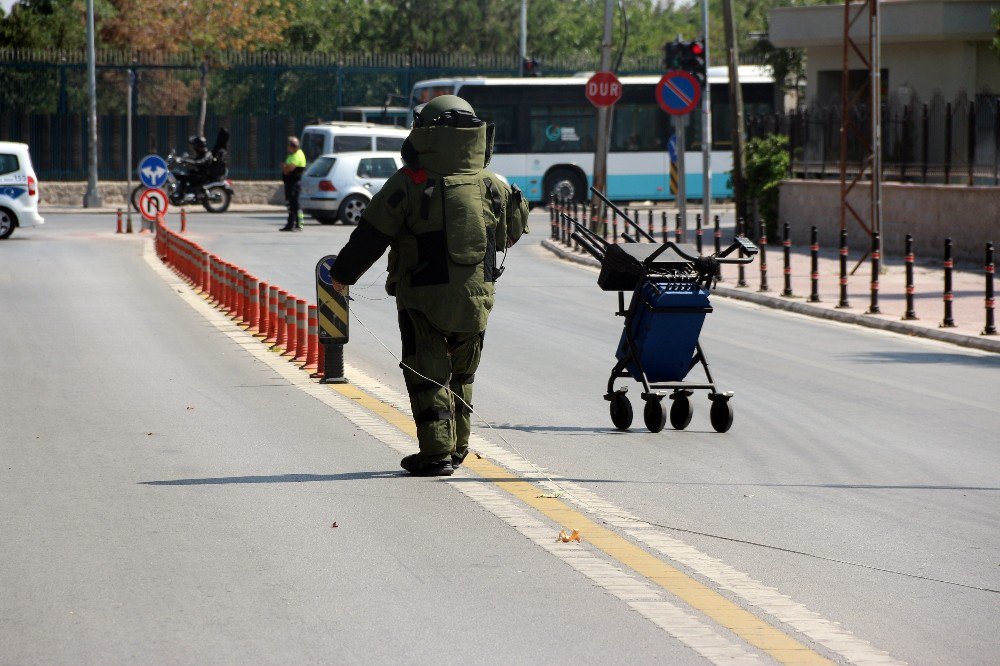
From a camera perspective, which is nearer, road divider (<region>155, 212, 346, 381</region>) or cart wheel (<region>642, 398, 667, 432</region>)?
cart wheel (<region>642, 398, 667, 432</region>)

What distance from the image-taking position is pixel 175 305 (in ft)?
62.8

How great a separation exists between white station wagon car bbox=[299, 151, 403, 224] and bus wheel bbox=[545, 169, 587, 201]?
25.9 ft

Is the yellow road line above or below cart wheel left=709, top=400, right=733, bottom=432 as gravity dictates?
below

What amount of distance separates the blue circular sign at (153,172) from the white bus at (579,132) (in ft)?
A: 43.9

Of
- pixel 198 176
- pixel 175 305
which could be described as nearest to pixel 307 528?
pixel 175 305

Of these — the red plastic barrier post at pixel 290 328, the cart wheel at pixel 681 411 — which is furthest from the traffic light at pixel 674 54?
the cart wheel at pixel 681 411

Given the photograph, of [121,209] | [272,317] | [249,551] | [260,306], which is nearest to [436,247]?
[249,551]

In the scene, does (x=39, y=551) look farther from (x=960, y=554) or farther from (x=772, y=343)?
(x=772, y=343)

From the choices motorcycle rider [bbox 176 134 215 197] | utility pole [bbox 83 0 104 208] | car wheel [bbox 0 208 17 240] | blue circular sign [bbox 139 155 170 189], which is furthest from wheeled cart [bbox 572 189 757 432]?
utility pole [bbox 83 0 104 208]

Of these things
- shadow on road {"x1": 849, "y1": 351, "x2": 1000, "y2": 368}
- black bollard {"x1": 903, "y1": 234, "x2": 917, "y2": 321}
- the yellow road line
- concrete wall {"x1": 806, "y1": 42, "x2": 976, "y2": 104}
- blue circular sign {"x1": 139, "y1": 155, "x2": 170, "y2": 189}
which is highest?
concrete wall {"x1": 806, "y1": 42, "x2": 976, "y2": 104}

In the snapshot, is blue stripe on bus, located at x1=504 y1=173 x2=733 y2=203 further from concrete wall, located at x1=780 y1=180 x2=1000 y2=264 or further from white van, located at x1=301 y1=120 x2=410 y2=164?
concrete wall, located at x1=780 y1=180 x2=1000 y2=264

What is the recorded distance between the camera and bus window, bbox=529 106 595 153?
42.8 metres

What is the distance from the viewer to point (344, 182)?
3512 centimetres

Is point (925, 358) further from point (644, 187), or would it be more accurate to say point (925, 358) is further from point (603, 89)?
point (644, 187)
